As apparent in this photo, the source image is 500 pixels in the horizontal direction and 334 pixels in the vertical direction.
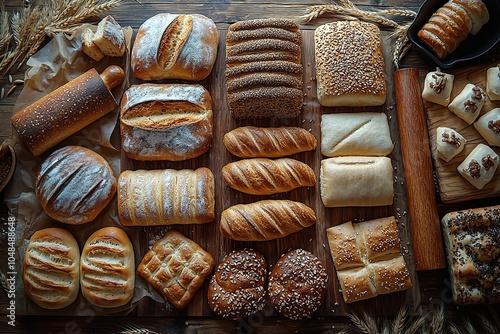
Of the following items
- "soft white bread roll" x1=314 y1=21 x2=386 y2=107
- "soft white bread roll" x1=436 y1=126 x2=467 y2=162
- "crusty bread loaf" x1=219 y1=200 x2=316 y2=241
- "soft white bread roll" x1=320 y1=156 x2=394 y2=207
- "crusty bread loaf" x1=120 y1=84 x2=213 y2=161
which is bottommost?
"crusty bread loaf" x1=219 y1=200 x2=316 y2=241

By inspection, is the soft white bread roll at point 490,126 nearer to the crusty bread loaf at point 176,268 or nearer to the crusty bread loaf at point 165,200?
the crusty bread loaf at point 165,200

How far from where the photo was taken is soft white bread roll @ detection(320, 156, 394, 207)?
3457 mm

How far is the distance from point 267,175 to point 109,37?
1.61 metres

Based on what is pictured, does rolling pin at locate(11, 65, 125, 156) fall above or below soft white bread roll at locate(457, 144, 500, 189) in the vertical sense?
above

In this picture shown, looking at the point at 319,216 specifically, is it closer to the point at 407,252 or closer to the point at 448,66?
the point at 407,252

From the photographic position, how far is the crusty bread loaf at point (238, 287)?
331 centimetres

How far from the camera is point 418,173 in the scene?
3.53 metres

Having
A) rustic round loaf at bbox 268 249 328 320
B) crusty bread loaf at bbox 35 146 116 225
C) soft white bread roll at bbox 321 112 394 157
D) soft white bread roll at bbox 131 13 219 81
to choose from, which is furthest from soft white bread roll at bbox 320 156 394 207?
Answer: crusty bread loaf at bbox 35 146 116 225

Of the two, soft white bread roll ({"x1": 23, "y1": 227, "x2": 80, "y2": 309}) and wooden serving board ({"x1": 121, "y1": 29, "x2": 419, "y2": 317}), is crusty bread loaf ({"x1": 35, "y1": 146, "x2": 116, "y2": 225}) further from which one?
wooden serving board ({"x1": 121, "y1": 29, "x2": 419, "y2": 317})

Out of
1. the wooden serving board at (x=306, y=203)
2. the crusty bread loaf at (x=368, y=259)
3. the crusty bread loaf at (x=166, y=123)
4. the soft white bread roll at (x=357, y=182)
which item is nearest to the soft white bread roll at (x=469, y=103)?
the wooden serving board at (x=306, y=203)

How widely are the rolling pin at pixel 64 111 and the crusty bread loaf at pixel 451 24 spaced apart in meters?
2.47

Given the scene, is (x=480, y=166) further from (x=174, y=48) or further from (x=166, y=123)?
(x=174, y=48)

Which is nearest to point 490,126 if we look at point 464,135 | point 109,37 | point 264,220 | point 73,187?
point 464,135

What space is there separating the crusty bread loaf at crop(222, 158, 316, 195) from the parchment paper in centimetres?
88
